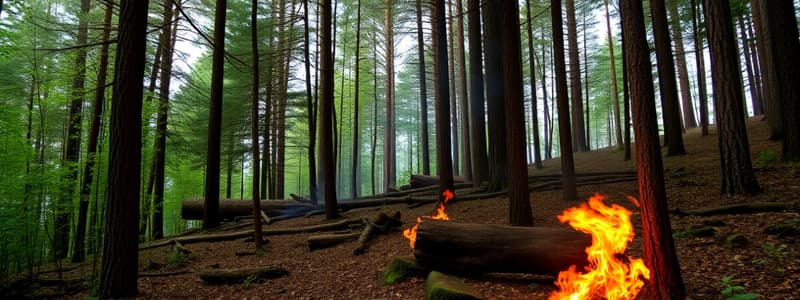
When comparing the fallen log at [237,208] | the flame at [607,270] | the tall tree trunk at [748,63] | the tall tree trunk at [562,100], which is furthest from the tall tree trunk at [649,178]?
the tall tree trunk at [748,63]

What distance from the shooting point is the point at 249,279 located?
21.2ft

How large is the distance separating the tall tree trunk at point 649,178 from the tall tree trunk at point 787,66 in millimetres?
7434

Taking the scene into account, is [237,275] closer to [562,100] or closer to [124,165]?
[124,165]

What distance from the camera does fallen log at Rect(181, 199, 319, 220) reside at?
46.3ft

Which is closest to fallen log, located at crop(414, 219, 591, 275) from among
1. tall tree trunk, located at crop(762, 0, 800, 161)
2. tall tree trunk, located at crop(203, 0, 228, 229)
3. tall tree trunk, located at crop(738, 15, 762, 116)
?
tall tree trunk, located at crop(762, 0, 800, 161)

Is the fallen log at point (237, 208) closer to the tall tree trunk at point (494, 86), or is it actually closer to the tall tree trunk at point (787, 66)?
the tall tree trunk at point (494, 86)

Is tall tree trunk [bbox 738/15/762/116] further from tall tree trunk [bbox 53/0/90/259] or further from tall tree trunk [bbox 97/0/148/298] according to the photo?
tall tree trunk [bbox 53/0/90/259]

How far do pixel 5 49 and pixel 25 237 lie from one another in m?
4.30

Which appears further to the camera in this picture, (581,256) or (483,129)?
(483,129)

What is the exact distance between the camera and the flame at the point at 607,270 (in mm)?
3982

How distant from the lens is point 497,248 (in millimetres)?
4879

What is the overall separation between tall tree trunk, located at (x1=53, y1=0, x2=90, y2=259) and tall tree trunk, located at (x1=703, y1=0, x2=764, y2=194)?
1341cm

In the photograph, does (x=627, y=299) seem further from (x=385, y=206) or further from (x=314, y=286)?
(x=385, y=206)

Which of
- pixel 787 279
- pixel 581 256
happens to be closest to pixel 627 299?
pixel 581 256
